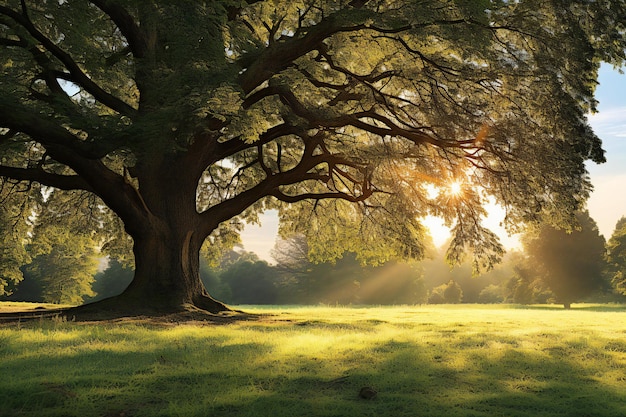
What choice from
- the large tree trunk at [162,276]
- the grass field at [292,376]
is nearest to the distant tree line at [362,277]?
the large tree trunk at [162,276]

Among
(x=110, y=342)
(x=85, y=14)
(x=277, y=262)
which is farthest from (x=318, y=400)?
(x=277, y=262)

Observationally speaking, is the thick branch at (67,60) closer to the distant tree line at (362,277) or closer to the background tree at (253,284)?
the distant tree line at (362,277)

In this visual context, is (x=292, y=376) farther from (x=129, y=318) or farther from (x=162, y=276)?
(x=162, y=276)

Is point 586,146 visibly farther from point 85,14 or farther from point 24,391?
point 85,14

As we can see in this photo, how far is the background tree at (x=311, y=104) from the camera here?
12562 mm

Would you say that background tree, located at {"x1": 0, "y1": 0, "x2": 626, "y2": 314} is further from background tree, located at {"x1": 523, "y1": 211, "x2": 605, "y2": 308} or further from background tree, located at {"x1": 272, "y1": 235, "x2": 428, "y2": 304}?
background tree, located at {"x1": 272, "y1": 235, "x2": 428, "y2": 304}

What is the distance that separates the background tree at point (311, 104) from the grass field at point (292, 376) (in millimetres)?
5362

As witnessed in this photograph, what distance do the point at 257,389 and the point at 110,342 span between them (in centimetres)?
418

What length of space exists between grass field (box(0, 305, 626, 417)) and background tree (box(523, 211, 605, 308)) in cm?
4400

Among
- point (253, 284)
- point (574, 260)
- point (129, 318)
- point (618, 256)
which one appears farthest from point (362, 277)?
point (129, 318)

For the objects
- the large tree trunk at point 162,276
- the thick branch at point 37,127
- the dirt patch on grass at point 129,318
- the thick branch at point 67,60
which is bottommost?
the dirt patch on grass at point 129,318

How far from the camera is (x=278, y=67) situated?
53.4 feet

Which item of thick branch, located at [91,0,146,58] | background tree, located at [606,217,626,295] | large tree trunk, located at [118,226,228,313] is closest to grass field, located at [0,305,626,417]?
large tree trunk, located at [118,226,228,313]

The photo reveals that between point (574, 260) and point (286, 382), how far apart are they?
50.6m
